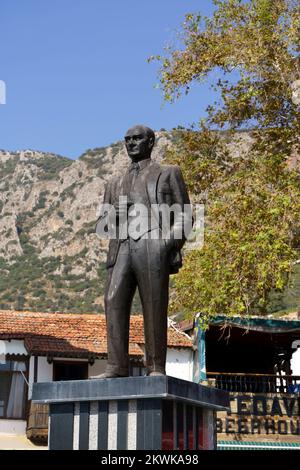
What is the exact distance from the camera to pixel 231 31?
19.8 m

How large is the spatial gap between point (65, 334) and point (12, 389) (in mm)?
2438

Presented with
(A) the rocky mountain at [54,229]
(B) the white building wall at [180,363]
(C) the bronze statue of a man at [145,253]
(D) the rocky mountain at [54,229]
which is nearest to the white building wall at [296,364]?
(B) the white building wall at [180,363]

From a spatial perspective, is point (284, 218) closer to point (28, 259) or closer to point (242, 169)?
point (242, 169)

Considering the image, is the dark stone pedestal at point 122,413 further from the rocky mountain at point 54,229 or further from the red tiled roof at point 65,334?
the rocky mountain at point 54,229

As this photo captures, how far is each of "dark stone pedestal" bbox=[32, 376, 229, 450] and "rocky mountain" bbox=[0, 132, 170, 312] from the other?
55806mm

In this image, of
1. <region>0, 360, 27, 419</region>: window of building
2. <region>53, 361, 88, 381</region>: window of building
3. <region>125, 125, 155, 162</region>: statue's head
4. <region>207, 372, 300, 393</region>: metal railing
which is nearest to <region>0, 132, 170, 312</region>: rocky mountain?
<region>53, 361, 88, 381</region>: window of building

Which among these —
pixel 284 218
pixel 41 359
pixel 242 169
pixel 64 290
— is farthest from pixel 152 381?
pixel 64 290

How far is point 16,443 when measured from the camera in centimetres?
2247

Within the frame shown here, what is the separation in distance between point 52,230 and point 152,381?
7728cm

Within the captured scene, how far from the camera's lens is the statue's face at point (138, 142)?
24.5 ft

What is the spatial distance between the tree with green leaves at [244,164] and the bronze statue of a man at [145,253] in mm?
9585

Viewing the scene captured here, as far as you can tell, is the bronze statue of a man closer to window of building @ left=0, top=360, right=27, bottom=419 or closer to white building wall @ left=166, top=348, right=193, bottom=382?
white building wall @ left=166, top=348, right=193, bottom=382

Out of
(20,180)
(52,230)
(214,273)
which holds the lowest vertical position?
(214,273)

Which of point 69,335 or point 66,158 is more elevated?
point 66,158
